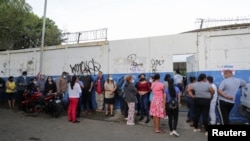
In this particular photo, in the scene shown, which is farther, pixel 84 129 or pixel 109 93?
pixel 109 93

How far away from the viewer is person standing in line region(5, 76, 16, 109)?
542 inches

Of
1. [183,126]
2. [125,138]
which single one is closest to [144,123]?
[183,126]

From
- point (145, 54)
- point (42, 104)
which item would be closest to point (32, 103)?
point (42, 104)

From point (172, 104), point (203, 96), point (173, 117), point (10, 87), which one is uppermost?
point (10, 87)

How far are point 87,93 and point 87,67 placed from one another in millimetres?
1530

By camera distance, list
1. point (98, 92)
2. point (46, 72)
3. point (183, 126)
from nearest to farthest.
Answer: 1. point (183, 126)
2. point (98, 92)
3. point (46, 72)

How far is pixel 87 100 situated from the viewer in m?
12.1

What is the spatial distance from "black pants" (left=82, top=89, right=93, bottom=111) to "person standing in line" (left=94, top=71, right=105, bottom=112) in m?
0.32

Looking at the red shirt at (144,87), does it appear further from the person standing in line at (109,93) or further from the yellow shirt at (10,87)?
the yellow shirt at (10,87)

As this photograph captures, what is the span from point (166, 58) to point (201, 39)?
4.93ft

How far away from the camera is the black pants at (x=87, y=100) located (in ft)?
39.1

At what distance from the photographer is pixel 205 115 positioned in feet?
27.5

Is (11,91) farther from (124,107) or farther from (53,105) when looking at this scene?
(124,107)

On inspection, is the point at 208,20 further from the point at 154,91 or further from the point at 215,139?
the point at 215,139
